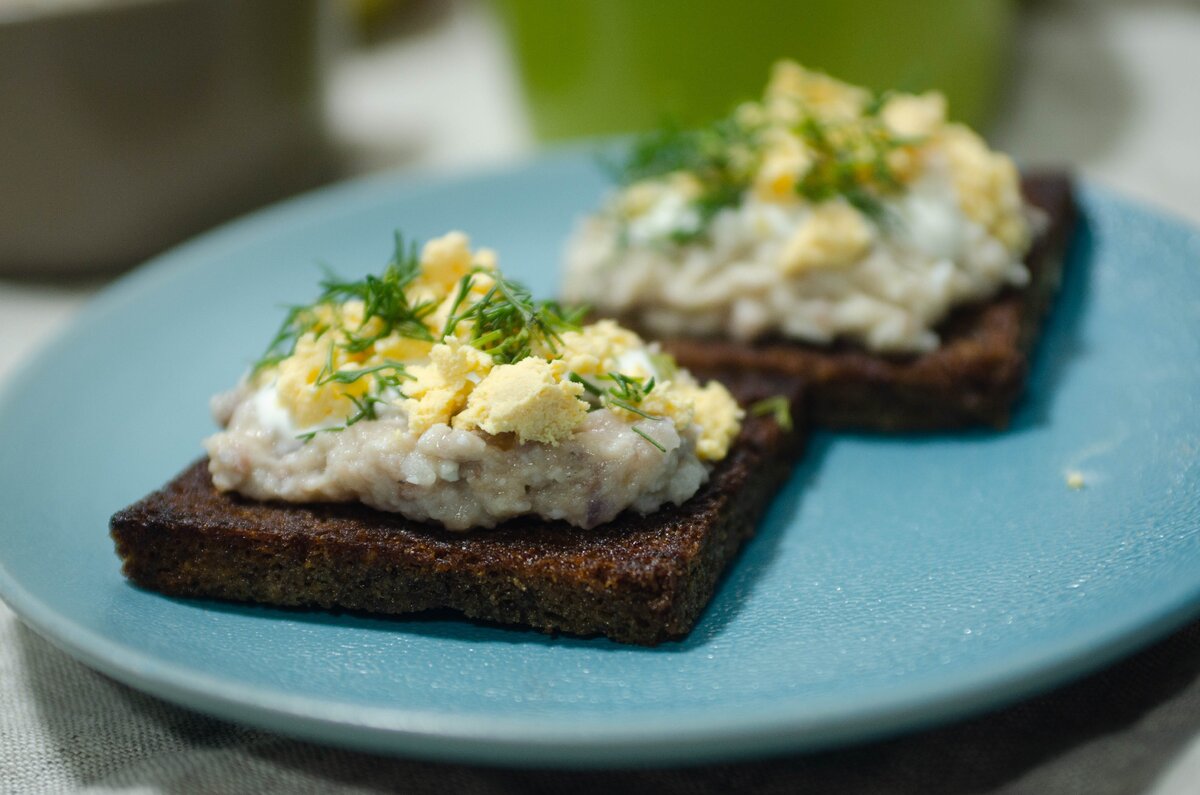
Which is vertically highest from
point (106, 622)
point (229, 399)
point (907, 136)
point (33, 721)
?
point (907, 136)

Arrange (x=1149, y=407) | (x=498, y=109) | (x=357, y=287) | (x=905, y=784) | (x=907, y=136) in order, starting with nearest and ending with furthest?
1. (x=905, y=784)
2. (x=357, y=287)
3. (x=1149, y=407)
4. (x=907, y=136)
5. (x=498, y=109)

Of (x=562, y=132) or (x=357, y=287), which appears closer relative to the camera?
(x=357, y=287)

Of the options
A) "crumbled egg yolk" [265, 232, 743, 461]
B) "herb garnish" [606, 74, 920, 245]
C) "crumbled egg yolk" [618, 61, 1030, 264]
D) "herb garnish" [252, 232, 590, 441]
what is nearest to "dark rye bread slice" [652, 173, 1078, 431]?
"crumbled egg yolk" [618, 61, 1030, 264]

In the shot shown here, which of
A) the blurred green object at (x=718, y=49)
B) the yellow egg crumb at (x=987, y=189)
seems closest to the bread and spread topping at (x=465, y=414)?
the yellow egg crumb at (x=987, y=189)

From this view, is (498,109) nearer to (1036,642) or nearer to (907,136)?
(907,136)

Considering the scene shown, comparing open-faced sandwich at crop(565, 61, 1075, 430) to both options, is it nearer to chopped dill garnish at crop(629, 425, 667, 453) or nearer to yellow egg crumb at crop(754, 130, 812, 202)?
yellow egg crumb at crop(754, 130, 812, 202)

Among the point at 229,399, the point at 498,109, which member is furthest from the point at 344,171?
the point at 229,399

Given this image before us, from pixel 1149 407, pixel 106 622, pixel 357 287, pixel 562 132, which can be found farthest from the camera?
pixel 562 132
